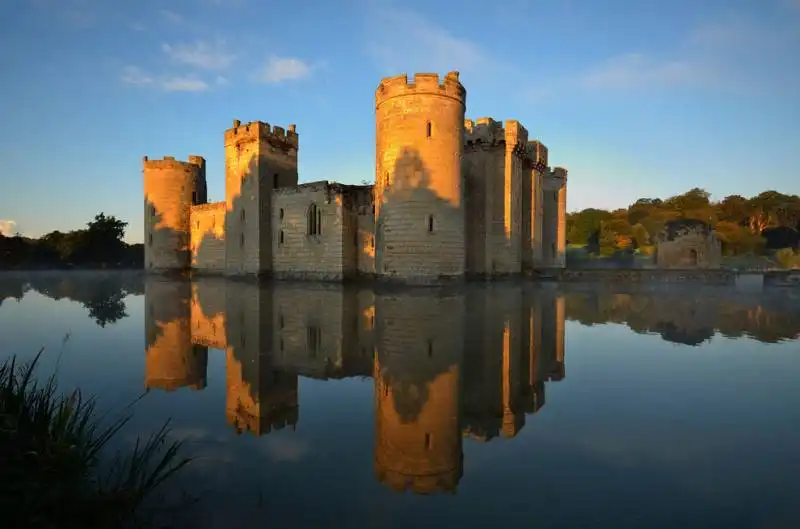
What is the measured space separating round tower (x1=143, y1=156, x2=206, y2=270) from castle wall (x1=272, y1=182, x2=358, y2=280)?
1363cm

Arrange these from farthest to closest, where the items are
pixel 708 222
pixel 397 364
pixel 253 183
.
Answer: pixel 708 222 → pixel 253 183 → pixel 397 364

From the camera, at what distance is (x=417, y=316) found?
1174cm

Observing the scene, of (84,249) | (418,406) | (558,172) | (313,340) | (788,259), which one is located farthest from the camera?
(84,249)

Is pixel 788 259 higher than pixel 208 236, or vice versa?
pixel 208 236

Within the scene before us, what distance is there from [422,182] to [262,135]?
535 inches

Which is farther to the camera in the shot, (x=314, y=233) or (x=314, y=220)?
(x=314, y=220)

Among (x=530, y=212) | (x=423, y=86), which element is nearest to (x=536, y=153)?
(x=530, y=212)

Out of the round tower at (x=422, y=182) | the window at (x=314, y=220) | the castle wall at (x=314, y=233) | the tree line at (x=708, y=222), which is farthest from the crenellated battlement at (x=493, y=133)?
the tree line at (x=708, y=222)

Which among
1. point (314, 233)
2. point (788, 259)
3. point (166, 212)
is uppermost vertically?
point (166, 212)

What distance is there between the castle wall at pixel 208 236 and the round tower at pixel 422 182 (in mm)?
18216

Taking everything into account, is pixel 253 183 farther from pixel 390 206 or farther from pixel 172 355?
pixel 172 355

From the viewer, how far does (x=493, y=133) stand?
26.1m

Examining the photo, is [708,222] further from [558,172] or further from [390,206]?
[390,206]

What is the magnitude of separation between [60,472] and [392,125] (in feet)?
67.1
